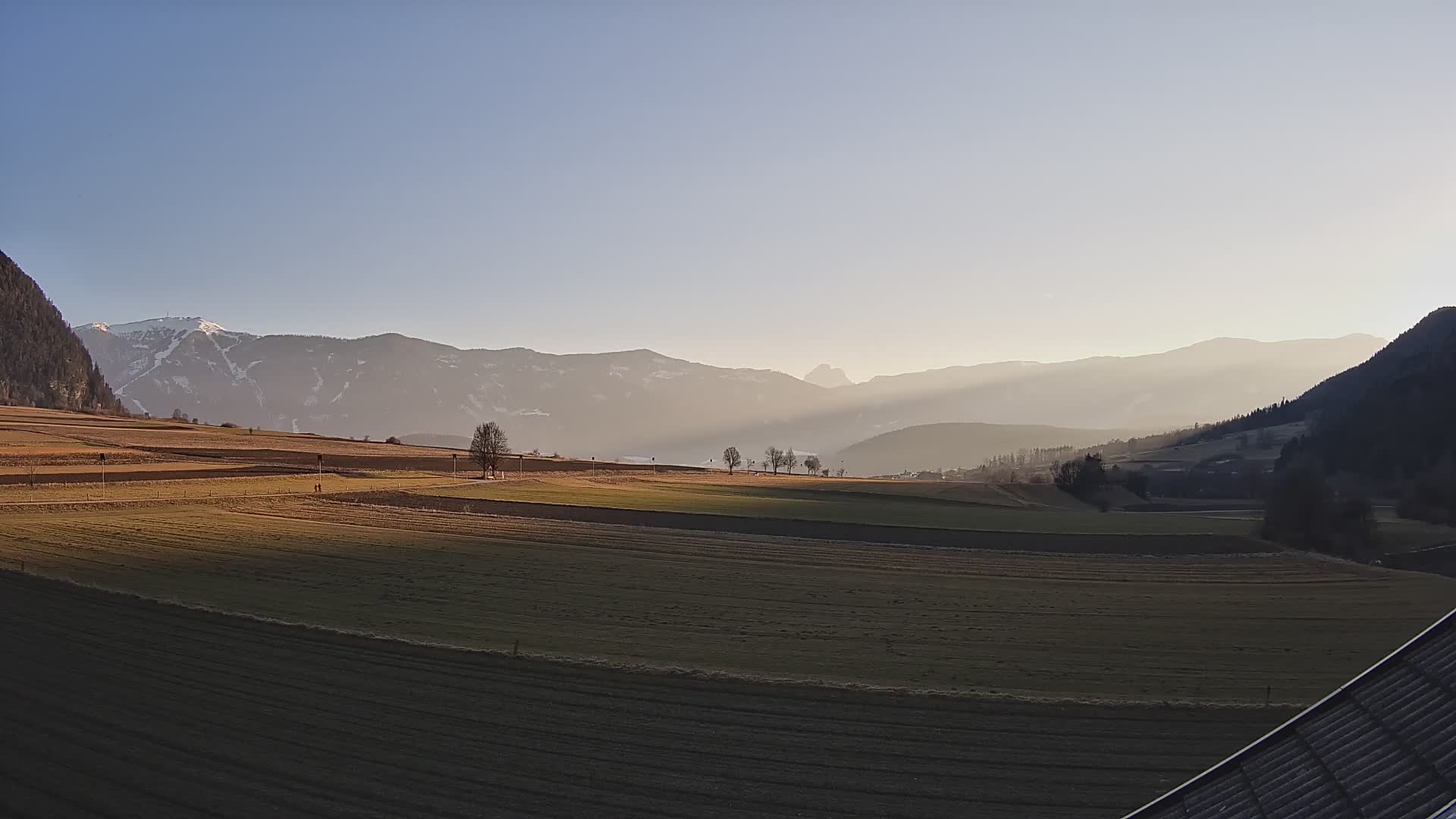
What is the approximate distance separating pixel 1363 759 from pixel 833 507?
239ft

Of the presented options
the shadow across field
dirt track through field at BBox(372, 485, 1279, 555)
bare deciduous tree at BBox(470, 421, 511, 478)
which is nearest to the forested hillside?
bare deciduous tree at BBox(470, 421, 511, 478)

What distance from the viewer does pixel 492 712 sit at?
18297mm

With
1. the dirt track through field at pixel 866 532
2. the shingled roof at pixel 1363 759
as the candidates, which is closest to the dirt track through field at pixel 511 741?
the shingled roof at pixel 1363 759

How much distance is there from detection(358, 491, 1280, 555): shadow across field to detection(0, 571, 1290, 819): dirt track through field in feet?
117

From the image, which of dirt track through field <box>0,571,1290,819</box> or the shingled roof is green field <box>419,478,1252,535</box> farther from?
the shingled roof

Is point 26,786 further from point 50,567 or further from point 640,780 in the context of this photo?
point 50,567

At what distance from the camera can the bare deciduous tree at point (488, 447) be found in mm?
94312

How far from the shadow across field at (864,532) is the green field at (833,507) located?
2.86 metres

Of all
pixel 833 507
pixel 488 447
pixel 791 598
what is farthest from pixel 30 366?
pixel 791 598

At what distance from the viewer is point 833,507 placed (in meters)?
79.0

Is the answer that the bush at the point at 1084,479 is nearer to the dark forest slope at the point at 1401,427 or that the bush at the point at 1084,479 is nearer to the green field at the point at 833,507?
the green field at the point at 833,507

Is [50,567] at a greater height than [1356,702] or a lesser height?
lesser

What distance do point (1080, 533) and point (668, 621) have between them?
1792 inches

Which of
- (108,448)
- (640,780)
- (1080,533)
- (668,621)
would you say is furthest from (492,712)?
(108,448)
